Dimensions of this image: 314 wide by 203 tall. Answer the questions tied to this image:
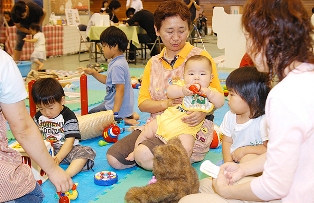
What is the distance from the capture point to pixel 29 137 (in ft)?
4.61

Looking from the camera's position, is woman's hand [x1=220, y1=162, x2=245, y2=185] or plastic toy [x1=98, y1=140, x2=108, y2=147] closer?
woman's hand [x1=220, y1=162, x2=245, y2=185]

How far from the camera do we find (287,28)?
3.38 ft

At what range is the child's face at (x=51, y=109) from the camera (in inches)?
88.3

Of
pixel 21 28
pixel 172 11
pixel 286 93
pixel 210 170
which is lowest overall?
pixel 210 170

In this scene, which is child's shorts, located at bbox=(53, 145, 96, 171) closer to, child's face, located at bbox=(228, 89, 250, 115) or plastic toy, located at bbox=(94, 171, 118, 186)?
plastic toy, located at bbox=(94, 171, 118, 186)

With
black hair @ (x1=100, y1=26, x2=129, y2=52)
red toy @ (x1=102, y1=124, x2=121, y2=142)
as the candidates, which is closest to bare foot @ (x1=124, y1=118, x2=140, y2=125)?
red toy @ (x1=102, y1=124, x2=121, y2=142)

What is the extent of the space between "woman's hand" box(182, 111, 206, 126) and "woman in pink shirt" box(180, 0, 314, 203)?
97 cm

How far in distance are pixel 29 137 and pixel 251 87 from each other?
101cm

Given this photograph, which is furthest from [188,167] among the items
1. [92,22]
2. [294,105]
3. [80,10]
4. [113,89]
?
[80,10]

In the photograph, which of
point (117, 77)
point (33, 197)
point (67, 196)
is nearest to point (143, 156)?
point (67, 196)

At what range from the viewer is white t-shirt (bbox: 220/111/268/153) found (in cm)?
186

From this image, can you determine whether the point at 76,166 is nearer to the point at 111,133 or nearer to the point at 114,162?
the point at 114,162

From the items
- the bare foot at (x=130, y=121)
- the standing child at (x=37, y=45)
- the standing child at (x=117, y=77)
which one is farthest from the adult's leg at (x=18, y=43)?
the bare foot at (x=130, y=121)

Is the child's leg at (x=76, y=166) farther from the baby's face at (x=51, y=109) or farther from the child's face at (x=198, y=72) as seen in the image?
the child's face at (x=198, y=72)
